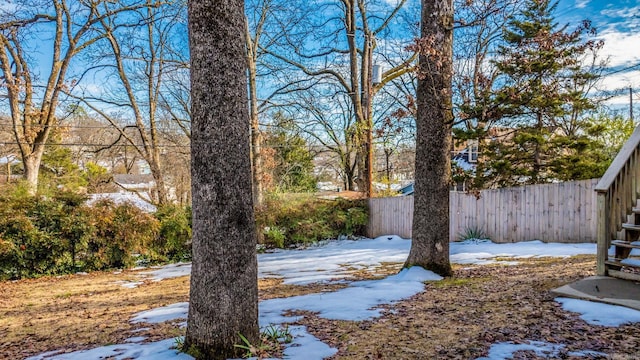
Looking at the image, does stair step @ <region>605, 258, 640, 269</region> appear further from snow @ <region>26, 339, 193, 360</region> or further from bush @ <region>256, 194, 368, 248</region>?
bush @ <region>256, 194, 368, 248</region>

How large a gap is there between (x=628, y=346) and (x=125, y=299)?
223 inches

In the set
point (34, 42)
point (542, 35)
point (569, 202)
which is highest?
point (34, 42)

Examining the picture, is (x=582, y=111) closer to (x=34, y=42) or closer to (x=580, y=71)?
(x=580, y=71)

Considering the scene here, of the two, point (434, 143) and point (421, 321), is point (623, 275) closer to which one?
point (421, 321)

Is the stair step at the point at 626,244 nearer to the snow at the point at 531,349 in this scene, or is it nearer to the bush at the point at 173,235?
the snow at the point at 531,349

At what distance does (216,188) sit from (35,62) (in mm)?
13897

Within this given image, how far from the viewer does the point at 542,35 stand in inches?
201

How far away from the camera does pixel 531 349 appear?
262 cm

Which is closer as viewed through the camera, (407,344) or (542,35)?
(407,344)

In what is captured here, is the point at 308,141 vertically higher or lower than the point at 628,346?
higher

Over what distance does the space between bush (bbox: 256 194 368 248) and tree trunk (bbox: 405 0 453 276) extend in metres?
6.97

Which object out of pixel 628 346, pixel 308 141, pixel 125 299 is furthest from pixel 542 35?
pixel 308 141

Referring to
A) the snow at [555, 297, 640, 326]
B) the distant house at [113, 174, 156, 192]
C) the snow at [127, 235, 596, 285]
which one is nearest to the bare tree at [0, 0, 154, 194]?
the snow at [127, 235, 596, 285]

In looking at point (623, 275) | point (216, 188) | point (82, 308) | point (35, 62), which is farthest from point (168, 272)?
point (35, 62)
